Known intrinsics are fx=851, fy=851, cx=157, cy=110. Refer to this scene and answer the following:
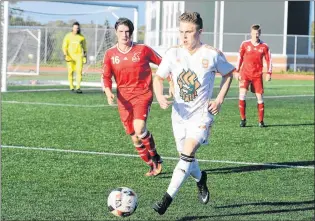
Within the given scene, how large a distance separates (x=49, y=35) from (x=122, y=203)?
79.2 ft

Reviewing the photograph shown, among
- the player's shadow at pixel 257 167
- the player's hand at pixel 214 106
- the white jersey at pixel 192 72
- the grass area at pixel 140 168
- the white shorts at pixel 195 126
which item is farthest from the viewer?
the player's shadow at pixel 257 167

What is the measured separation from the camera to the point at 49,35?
32250 millimetres

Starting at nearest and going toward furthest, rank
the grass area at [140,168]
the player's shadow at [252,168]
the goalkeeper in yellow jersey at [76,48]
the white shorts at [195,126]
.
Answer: the white shorts at [195,126] < the grass area at [140,168] < the player's shadow at [252,168] < the goalkeeper in yellow jersey at [76,48]

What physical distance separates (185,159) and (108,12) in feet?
70.7

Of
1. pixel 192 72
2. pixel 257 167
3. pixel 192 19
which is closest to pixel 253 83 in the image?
pixel 257 167

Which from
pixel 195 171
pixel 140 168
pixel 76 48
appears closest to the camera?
pixel 195 171

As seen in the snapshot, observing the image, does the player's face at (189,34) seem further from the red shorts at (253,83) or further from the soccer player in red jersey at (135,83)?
the red shorts at (253,83)

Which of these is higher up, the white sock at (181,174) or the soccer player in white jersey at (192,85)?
the soccer player in white jersey at (192,85)

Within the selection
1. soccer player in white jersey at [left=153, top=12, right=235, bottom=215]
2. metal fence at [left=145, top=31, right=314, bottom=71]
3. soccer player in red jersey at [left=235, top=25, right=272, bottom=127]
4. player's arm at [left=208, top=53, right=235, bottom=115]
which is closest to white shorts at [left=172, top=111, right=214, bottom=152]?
soccer player in white jersey at [left=153, top=12, right=235, bottom=215]

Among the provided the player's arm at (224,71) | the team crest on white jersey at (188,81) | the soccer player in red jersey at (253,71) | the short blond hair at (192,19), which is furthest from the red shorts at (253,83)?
the short blond hair at (192,19)

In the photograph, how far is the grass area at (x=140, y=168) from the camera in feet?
31.0

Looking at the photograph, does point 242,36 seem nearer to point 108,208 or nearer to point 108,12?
point 108,12

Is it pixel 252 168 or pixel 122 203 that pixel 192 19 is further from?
pixel 252 168

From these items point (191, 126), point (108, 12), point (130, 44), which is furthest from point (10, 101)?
point (191, 126)
